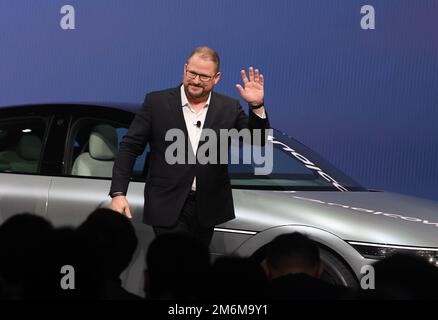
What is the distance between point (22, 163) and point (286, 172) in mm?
1555

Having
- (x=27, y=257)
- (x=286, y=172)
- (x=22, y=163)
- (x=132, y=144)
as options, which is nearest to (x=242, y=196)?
(x=286, y=172)

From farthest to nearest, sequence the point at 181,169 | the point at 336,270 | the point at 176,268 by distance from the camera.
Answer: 1. the point at 336,270
2. the point at 181,169
3. the point at 176,268

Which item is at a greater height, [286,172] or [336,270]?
[286,172]

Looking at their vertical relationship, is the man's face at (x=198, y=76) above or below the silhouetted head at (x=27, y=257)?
above

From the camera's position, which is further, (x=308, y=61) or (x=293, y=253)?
A: (x=308, y=61)

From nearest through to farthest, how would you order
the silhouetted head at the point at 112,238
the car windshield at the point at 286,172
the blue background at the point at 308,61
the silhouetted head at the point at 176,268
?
1. the silhouetted head at the point at 176,268
2. the silhouetted head at the point at 112,238
3. the car windshield at the point at 286,172
4. the blue background at the point at 308,61

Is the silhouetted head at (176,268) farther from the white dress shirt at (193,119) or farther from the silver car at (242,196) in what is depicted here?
the silver car at (242,196)

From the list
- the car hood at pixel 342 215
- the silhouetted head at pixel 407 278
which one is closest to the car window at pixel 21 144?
the car hood at pixel 342 215

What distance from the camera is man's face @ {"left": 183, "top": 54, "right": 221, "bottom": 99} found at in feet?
12.3

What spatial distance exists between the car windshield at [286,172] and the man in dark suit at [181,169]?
1.89 ft

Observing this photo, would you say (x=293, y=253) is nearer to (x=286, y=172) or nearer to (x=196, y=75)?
(x=196, y=75)

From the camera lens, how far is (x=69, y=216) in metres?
4.60

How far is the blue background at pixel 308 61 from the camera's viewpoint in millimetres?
7742

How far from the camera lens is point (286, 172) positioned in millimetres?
4676
